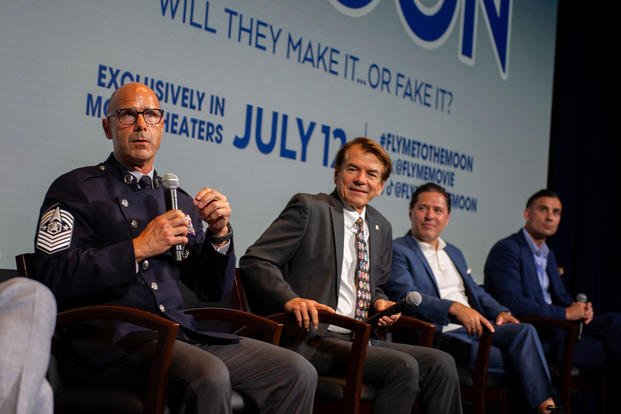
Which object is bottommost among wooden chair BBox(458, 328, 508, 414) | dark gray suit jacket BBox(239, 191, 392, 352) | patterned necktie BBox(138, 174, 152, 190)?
wooden chair BBox(458, 328, 508, 414)

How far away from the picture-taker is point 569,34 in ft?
22.0

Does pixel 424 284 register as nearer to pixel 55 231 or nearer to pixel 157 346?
pixel 157 346

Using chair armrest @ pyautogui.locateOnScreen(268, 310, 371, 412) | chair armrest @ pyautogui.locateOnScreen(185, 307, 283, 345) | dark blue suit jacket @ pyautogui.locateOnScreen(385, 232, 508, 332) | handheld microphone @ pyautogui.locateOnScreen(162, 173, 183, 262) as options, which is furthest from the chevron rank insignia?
dark blue suit jacket @ pyautogui.locateOnScreen(385, 232, 508, 332)

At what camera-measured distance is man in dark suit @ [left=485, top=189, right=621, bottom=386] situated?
4.74 m

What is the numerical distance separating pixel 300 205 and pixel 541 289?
214 cm

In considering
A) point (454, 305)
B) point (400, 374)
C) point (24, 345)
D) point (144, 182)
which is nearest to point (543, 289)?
point (454, 305)

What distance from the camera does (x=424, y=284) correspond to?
416 centimetres

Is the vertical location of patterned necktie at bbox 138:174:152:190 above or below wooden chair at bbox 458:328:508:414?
above

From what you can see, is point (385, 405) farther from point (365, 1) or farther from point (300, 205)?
point (365, 1)

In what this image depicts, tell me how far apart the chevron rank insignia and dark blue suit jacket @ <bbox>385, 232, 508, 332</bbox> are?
185cm

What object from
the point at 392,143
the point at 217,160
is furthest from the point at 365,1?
the point at 217,160

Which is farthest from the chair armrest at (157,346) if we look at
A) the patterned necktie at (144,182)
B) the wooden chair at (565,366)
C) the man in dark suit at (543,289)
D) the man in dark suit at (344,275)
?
the man in dark suit at (543,289)

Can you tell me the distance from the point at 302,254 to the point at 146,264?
91cm

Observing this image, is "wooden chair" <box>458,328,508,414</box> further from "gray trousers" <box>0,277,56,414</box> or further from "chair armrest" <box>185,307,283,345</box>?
"gray trousers" <box>0,277,56,414</box>
